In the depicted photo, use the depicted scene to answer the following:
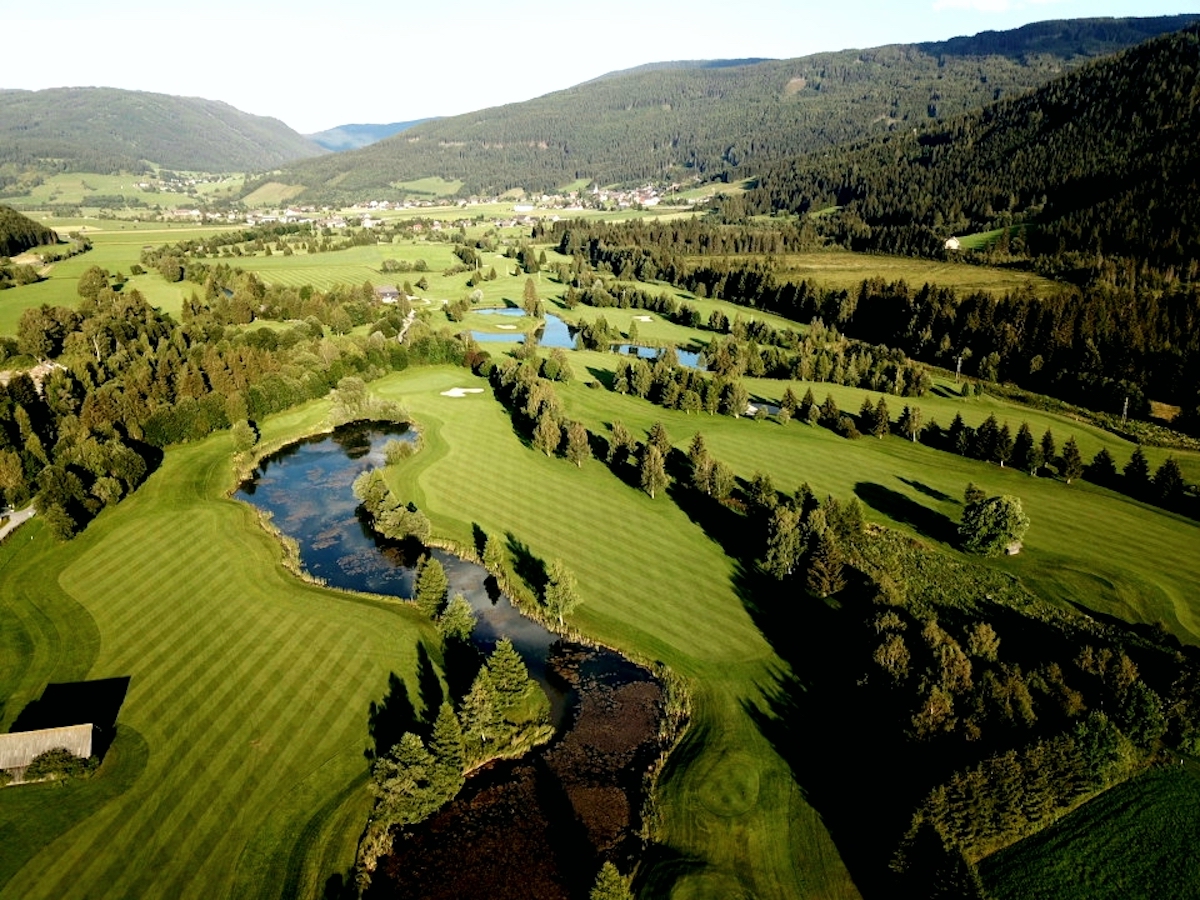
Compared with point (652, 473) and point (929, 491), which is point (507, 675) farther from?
point (929, 491)

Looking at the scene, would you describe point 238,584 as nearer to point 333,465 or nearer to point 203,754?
point 203,754

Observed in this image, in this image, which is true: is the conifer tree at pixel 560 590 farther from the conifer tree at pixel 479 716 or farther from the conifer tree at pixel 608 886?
the conifer tree at pixel 608 886

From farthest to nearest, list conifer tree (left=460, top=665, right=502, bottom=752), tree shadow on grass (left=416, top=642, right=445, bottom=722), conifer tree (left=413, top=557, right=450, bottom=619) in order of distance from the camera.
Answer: conifer tree (left=413, top=557, right=450, bottom=619), tree shadow on grass (left=416, top=642, right=445, bottom=722), conifer tree (left=460, top=665, right=502, bottom=752)

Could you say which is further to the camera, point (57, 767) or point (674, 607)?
point (674, 607)

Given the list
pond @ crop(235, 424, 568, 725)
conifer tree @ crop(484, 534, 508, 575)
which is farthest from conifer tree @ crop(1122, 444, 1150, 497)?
conifer tree @ crop(484, 534, 508, 575)

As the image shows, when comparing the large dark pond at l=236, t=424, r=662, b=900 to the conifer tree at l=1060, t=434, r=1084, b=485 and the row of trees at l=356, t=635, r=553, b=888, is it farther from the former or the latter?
the conifer tree at l=1060, t=434, r=1084, b=485

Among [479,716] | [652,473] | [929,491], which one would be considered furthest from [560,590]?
[929,491]
